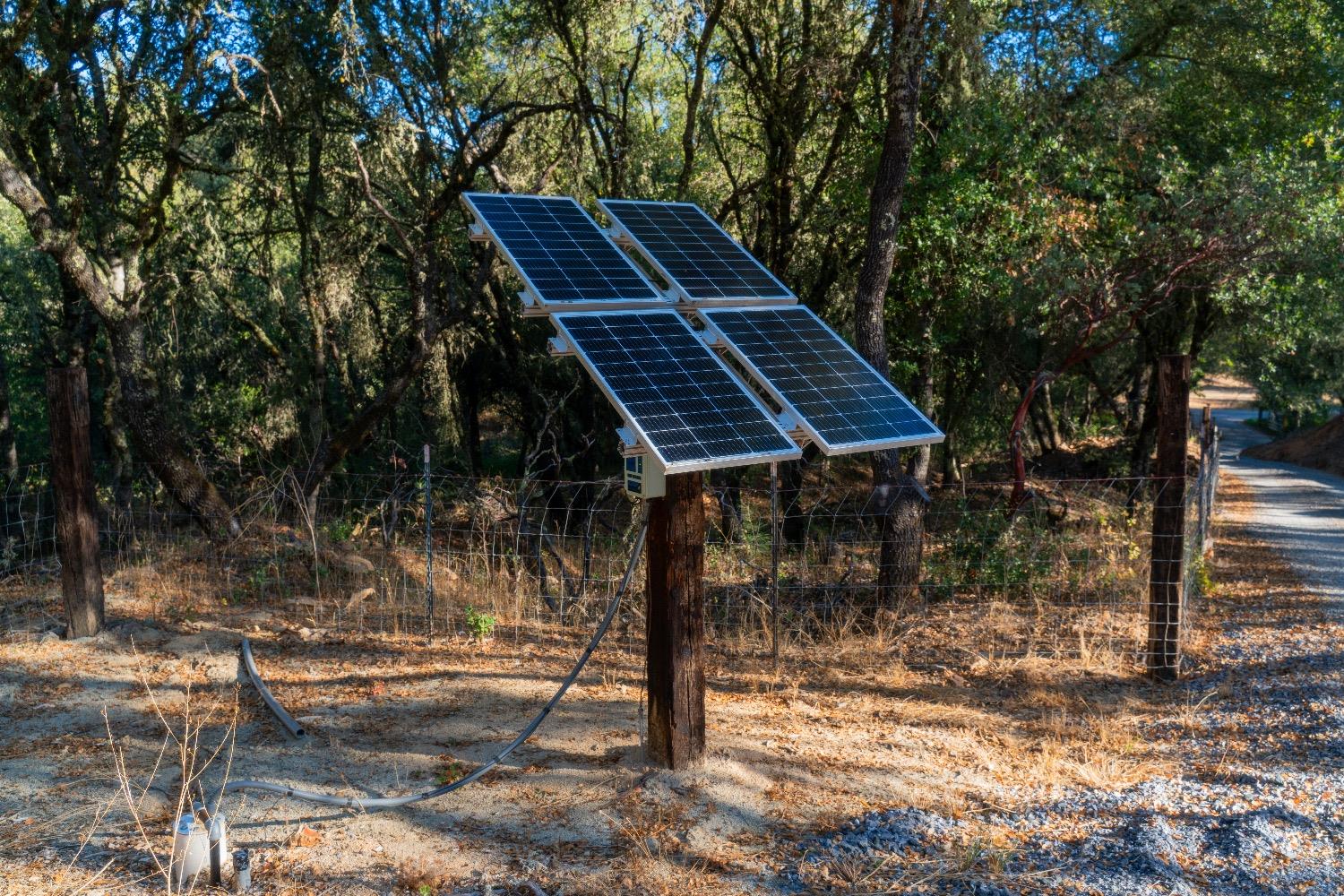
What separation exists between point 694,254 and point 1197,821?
4.48 meters

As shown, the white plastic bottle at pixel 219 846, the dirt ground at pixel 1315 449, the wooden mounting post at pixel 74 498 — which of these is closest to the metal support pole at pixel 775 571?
the white plastic bottle at pixel 219 846

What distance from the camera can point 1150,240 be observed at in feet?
43.3

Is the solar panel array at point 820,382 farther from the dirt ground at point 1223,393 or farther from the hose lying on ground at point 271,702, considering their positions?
the dirt ground at point 1223,393

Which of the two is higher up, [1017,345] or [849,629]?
[1017,345]

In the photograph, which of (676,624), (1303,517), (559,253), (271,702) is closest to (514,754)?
(676,624)

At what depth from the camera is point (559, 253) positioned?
6168 millimetres

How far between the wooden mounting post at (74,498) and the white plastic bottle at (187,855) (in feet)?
14.7

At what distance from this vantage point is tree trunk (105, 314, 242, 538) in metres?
10.4

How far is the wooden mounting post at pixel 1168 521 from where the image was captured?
7.71 m

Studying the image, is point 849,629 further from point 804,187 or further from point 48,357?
point 48,357

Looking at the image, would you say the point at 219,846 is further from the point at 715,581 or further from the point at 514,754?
the point at 715,581

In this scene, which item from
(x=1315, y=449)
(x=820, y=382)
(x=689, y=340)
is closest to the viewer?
(x=689, y=340)

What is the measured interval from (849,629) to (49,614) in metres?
7.08

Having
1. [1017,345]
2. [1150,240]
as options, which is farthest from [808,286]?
[1017,345]
